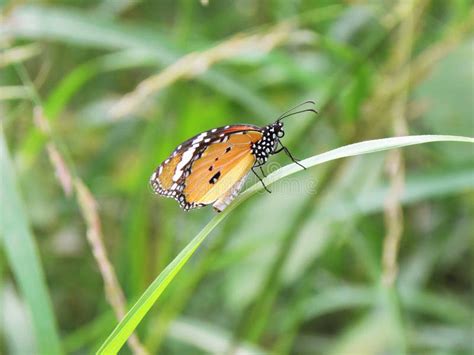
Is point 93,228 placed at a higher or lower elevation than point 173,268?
higher

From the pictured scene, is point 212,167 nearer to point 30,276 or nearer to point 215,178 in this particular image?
point 215,178

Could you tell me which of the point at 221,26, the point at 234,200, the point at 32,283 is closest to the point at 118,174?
the point at 221,26

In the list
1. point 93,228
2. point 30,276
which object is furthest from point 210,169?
point 30,276

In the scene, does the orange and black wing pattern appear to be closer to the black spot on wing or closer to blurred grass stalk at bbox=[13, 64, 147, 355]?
the black spot on wing

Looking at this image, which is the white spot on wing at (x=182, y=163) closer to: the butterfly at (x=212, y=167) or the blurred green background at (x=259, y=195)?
the butterfly at (x=212, y=167)

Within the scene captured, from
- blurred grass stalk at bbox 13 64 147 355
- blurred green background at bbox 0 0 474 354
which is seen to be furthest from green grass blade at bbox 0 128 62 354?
blurred grass stalk at bbox 13 64 147 355

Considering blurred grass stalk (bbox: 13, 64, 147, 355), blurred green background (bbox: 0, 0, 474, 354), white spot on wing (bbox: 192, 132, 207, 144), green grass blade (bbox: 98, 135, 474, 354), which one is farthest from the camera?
blurred green background (bbox: 0, 0, 474, 354)

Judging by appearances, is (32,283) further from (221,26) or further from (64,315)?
(221,26)
